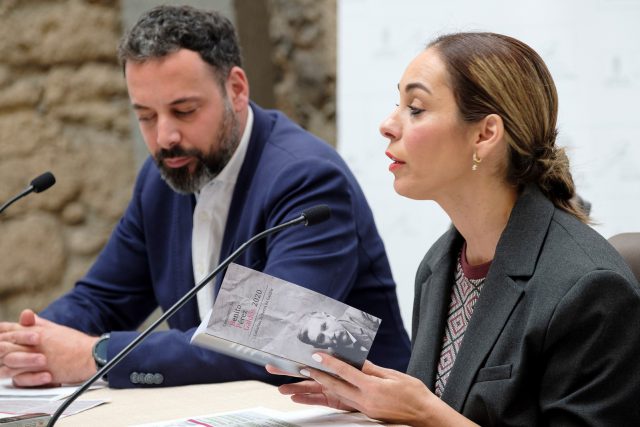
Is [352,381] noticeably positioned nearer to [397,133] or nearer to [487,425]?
[487,425]

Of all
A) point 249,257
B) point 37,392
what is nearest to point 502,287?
point 249,257

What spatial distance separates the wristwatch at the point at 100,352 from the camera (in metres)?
1.98

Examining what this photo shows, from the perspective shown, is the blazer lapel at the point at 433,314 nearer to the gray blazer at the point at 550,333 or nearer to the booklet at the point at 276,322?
the gray blazer at the point at 550,333

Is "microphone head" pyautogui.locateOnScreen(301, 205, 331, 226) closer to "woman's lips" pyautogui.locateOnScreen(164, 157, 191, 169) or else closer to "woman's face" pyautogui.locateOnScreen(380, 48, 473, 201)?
"woman's face" pyautogui.locateOnScreen(380, 48, 473, 201)

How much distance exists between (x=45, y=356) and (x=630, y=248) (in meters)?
1.16

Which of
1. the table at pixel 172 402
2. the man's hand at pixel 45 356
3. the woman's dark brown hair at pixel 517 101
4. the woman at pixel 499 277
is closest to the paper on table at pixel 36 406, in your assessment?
the table at pixel 172 402

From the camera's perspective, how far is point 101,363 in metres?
Result: 1.98

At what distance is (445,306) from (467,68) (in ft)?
1.42

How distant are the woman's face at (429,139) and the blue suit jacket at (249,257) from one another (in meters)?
0.48

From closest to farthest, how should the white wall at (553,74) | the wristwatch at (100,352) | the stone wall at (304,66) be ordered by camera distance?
the wristwatch at (100,352)
the white wall at (553,74)
the stone wall at (304,66)

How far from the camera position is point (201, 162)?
2.36 meters

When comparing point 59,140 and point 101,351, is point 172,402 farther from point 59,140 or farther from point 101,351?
point 59,140

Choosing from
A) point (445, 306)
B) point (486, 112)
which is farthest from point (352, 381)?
point (486, 112)

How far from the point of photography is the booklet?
1.37 m
